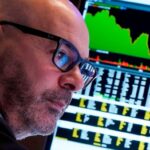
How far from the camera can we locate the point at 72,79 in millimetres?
1324

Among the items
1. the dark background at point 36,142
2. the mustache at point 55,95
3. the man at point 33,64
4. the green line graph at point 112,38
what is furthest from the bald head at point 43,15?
the dark background at point 36,142

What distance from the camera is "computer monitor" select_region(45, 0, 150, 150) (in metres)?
1.63

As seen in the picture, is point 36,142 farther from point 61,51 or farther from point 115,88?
point 61,51

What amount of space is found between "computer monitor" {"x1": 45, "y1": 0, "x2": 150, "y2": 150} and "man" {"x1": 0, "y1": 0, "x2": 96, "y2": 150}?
0.33m

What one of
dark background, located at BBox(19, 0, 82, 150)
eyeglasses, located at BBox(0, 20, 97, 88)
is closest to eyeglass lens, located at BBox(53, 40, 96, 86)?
eyeglasses, located at BBox(0, 20, 97, 88)

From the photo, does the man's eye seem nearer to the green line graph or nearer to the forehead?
the forehead

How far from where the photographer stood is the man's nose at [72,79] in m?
1.32

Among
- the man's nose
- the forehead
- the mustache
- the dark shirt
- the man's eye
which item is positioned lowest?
the dark shirt

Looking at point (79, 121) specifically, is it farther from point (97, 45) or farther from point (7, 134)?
point (7, 134)

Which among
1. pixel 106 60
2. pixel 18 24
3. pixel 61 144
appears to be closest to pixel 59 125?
pixel 61 144

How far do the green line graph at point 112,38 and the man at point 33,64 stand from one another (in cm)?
33

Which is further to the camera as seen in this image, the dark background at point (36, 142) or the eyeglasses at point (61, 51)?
the dark background at point (36, 142)

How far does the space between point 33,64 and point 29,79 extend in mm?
Result: 41

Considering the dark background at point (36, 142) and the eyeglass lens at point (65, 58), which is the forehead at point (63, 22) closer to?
the eyeglass lens at point (65, 58)
